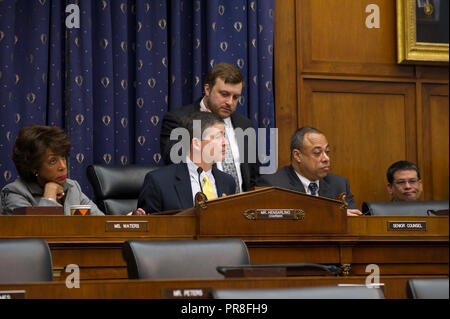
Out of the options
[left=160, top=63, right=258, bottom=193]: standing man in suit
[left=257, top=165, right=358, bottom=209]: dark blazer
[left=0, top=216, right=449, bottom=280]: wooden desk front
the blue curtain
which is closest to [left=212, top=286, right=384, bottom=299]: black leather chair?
[left=0, top=216, right=449, bottom=280]: wooden desk front

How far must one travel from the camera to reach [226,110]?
16.4ft

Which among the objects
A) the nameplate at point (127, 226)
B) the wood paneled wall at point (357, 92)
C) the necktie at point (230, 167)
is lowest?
the nameplate at point (127, 226)

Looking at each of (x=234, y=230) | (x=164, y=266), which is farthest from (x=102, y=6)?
(x=164, y=266)

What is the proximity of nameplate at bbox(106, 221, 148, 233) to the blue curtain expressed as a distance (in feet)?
6.70

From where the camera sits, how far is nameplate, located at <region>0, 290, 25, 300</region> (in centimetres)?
158

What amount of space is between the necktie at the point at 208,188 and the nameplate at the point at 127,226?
668mm

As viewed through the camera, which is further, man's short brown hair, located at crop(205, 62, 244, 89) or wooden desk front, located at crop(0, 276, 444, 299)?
man's short brown hair, located at crop(205, 62, 244, 89)

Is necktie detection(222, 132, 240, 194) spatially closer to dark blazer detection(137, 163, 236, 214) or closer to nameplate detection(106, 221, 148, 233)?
dark blazer detection(137, 163, 236, 214)

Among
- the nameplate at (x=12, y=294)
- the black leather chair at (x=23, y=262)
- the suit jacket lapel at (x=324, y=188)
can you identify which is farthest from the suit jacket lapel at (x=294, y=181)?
the nameplate at (x=12, y=294)

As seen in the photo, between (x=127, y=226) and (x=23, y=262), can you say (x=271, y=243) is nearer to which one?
(x=127, y=226)

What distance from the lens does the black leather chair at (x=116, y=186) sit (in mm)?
4594

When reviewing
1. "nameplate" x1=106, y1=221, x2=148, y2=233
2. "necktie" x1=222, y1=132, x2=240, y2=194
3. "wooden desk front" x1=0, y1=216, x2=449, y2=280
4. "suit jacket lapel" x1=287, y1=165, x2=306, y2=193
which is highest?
"necktie" x1=222, y1=132, x2=240, y2=194

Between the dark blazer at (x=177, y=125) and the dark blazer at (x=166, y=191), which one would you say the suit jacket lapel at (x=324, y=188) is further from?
the dark blazer at (x=166, y=191)

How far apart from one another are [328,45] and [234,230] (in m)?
3.13
